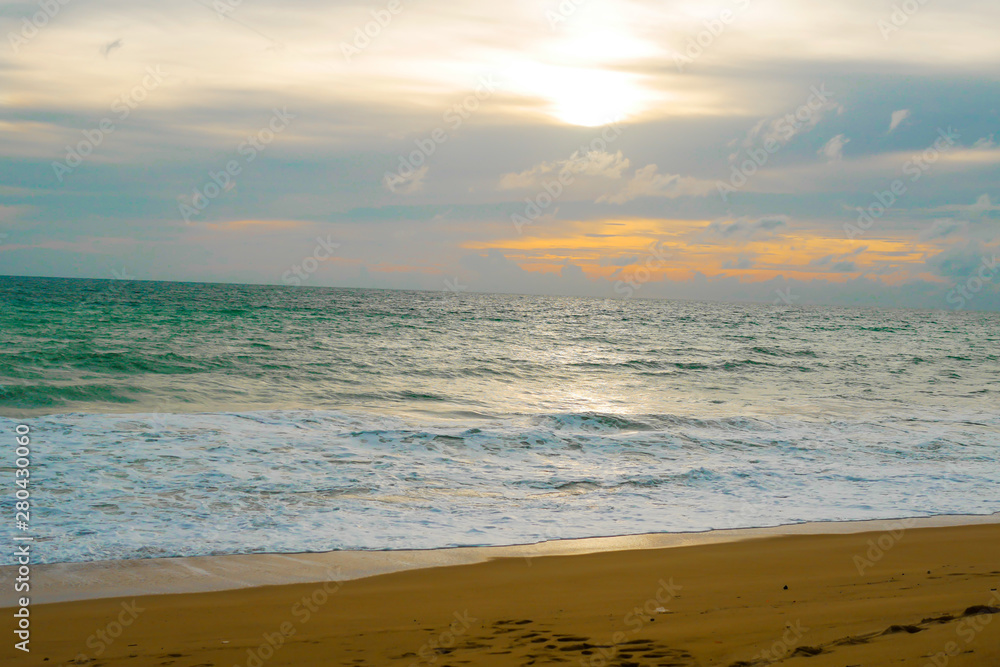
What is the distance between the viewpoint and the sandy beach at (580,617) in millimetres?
4215

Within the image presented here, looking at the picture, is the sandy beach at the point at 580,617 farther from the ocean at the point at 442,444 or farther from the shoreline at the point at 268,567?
the ocean at the point at 442,444

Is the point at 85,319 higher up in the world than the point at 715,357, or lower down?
higher up

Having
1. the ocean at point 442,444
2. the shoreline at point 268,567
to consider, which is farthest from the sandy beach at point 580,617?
the ocean at point 442,444

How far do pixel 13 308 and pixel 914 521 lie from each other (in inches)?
1781

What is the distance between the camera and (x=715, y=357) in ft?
96.7

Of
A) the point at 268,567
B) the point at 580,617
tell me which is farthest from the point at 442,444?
the point at 580,617

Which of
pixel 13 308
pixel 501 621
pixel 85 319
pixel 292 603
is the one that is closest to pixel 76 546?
pixel 292 603

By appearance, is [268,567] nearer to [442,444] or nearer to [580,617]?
[580,617]

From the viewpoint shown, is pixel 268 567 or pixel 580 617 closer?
pixel 580 617

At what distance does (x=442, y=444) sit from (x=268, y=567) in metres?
5.96

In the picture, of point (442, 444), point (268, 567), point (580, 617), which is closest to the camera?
point (580, 617)

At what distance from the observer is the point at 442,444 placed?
39.9 ft

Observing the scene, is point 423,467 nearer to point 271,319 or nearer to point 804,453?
point 804,453

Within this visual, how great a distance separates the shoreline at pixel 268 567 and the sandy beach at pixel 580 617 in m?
0.19
